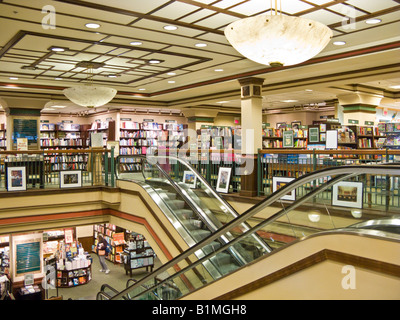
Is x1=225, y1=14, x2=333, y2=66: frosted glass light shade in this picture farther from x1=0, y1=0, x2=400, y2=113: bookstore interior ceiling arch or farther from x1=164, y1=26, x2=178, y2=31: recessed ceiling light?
x1=164, y1=26, x2=178, y2=31: recessed ceiling light

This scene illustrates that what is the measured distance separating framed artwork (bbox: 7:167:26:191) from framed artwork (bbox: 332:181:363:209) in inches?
259

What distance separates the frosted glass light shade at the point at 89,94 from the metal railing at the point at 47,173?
50.9 inches

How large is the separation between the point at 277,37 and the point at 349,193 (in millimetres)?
1889

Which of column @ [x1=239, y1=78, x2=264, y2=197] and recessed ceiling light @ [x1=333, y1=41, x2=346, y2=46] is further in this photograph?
column @ [x1=239, y1=78, x2=264, y2=197]

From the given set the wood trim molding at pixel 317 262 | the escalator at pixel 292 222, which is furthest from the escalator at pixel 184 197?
the wood trim molding at pixel 317 262

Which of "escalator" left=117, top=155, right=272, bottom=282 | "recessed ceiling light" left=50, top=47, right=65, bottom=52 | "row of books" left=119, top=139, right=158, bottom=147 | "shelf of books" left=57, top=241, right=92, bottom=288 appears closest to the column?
"escalator" left=117, top=155, right=272, bottom=282

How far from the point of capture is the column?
803cm

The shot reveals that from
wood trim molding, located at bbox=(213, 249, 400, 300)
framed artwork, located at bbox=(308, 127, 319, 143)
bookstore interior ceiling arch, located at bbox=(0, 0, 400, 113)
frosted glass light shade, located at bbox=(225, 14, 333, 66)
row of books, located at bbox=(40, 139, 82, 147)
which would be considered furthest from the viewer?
row of books, located at bbox=(40, 139, 82, 147)

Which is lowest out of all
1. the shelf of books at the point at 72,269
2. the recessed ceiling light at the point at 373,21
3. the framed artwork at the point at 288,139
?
the shelf of books at the point at 72,269

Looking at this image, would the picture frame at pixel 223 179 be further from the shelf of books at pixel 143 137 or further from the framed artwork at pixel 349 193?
the shelf of books at pixel 143 137

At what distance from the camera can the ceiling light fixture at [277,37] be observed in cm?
384
